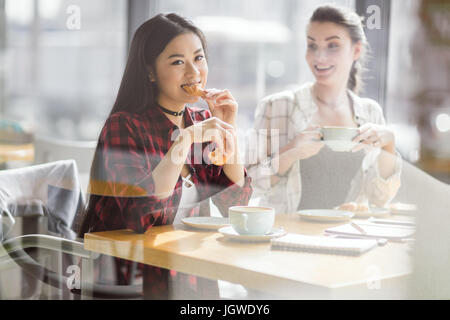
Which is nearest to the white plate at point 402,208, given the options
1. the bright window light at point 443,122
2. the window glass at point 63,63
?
the bright window light at point 443,122

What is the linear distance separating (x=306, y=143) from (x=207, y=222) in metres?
0.23

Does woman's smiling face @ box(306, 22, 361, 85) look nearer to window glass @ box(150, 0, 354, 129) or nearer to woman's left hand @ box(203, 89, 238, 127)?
window glass @ box(150, 0, 354, 129)

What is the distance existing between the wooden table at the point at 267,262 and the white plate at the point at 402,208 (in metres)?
0.07

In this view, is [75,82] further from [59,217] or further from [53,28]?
[59,217]

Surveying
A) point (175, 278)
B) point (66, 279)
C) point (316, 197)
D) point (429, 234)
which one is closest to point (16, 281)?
point (66, 279)

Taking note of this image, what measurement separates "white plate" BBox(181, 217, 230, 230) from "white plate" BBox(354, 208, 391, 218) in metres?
0.22

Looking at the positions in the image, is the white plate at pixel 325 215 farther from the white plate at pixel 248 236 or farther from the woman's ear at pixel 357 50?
the woman's ear at pixel 357 50

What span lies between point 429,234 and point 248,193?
0.29 metres

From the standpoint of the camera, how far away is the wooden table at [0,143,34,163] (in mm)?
814

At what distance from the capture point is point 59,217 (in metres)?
0.88

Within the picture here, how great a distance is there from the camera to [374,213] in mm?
892

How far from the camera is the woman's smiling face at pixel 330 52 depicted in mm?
879

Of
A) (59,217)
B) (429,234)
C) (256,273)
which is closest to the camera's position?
(256,273)

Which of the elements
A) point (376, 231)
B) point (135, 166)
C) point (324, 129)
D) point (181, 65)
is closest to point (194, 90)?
point (181, 65)
